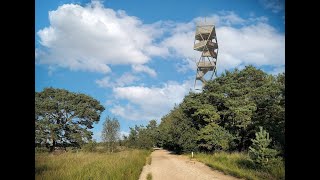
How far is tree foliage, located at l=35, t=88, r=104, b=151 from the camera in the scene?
38.7m

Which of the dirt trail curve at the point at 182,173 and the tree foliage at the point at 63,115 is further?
the tree foliage at the point at 63,115

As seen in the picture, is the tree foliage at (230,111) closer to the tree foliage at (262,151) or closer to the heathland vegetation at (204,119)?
the heathland vegetation at (204,119)

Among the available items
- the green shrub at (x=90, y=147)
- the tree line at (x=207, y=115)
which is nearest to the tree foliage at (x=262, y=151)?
the tree line at (x=207, y=115)

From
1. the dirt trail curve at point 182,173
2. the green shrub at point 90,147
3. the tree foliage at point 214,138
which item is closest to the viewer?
the dirt trail curve at point 182,173

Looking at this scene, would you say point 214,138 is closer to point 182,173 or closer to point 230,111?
point 230,111

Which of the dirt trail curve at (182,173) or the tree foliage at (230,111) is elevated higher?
the tree foliage at (230,111)

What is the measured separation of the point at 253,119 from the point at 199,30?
19.7 meters

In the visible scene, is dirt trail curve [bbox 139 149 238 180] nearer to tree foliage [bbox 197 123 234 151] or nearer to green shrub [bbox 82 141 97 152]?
tree foliage [bbox 197 123 234 151]

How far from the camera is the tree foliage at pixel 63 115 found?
3866 centimetres

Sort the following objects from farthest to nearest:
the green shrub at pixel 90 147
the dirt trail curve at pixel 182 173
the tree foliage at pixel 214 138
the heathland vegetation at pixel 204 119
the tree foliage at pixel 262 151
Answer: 1. the green shrub at pixel 90 147
2. the tree foliage at pixel 214 138
3. the heathland vegetation at pixel 204 119
4. the dirt trail curve at pixel 182 173
5. the tree foliage at pixel 262 151

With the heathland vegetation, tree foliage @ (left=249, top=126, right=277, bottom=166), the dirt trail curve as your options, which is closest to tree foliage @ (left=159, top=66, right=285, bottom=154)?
the heathland vegetation

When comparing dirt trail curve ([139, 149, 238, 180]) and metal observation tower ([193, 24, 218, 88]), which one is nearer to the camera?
dirt trail curve ([139, 149, 238, 180])

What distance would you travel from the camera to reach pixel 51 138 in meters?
39.2
